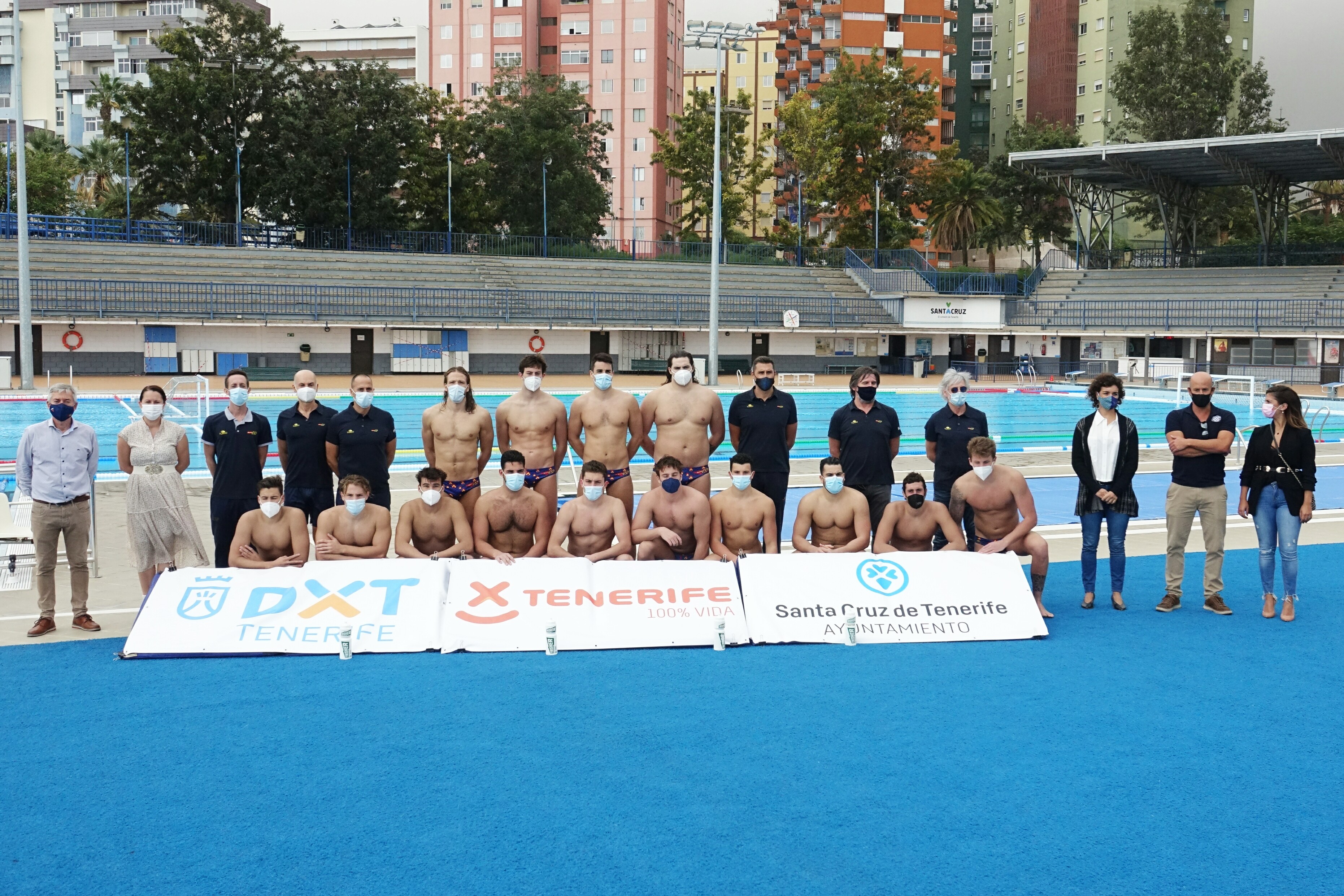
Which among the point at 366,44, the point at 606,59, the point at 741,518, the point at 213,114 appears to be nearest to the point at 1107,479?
the point at 741,518

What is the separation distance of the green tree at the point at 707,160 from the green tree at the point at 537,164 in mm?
5216

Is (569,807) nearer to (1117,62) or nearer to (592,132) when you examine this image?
(592,132)

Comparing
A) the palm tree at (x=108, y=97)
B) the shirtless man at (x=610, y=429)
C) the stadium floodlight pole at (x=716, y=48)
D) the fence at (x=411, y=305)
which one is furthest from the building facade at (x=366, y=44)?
the shirtless man at (x=610, y=429)

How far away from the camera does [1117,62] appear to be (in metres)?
75.4

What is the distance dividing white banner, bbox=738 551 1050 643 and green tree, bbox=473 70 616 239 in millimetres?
56159

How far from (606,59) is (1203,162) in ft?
163

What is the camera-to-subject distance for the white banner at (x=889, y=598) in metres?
8.71

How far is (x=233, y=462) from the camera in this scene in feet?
30.9

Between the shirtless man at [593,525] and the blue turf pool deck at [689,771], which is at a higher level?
the shirtless man at [593,525]

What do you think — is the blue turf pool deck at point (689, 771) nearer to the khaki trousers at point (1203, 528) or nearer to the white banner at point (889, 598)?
the white banner at point (889, 598)

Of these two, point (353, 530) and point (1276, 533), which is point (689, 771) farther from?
point (1276, 533)

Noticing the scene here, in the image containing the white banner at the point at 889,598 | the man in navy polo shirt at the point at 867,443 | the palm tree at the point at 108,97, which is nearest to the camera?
the white banner at the point at 889,598

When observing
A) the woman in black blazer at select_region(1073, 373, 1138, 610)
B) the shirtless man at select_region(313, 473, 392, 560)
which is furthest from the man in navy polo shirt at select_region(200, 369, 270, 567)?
the woman in black blazer at select_region(1073, 373, 1138, 610)

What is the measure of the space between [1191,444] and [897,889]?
6.13m
